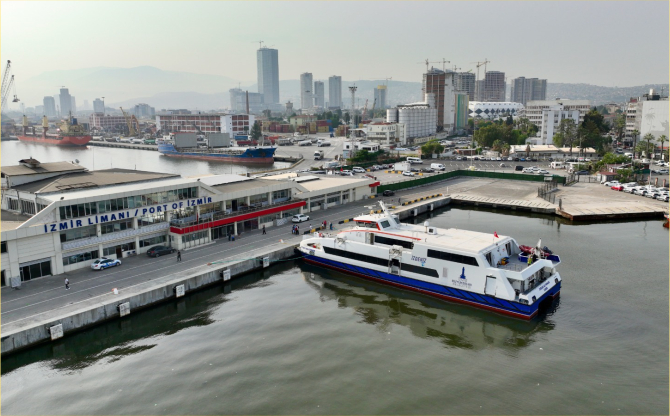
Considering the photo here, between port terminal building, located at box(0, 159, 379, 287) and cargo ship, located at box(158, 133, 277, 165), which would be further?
cargo ship, located at box(158, 133, 277, 165)

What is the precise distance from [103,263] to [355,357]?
66.4 feet

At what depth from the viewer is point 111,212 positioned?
114 feet

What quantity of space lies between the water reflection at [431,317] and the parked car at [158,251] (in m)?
11.5

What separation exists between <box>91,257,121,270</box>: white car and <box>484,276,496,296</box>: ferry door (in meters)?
25.9

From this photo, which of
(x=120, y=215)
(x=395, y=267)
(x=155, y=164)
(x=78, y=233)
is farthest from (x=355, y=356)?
(x=155, y=164)

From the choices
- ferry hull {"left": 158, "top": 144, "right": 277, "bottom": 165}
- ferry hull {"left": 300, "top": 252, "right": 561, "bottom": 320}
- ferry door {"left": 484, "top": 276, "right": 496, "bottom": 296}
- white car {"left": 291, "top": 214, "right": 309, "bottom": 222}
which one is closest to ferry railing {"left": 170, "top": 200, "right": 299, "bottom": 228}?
white car {"left": 291, "top": 214, "right": 309, "bottom": 222}

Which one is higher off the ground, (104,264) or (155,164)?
(155,164)

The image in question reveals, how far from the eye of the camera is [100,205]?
34250 mm

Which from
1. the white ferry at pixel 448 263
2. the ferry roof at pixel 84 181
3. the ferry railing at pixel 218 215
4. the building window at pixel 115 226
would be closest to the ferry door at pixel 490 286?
the white ferry at pixel 448 263

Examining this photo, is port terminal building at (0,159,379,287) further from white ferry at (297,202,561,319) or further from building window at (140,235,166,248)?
white ferry at (297,202,561,319)

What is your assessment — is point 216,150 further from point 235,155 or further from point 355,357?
point 355,357

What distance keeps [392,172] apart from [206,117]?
12374cm

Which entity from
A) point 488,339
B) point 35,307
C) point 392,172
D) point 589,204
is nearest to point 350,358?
point 488,339

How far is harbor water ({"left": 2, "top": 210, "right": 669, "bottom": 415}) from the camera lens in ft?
66.9
